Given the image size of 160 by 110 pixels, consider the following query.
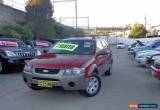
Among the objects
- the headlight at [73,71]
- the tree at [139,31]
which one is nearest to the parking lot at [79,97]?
the headlight at [73,71]

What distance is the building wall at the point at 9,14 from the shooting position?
28933 millimetres

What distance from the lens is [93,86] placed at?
7973 millimetres

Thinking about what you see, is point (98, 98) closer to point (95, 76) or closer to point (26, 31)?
point (95, 76)

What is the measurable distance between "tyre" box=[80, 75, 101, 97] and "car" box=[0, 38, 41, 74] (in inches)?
196

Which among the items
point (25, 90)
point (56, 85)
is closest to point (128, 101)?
point (56, 85)

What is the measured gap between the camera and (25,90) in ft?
28.7

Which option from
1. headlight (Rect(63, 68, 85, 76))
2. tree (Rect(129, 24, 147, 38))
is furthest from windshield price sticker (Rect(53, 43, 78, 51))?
tree (Rect(129, 24, 147, 38))

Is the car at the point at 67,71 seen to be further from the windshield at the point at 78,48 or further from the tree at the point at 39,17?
the tree at the point at 39,17

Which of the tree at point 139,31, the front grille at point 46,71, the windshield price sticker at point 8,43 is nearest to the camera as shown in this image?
the front grille at point 46,71

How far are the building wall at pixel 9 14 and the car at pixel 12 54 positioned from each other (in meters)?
15.7

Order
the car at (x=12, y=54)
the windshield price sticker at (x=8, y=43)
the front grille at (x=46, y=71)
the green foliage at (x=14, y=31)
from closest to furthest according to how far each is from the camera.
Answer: the front grille at (x=46, y=71), the car at (x=12, y=54), the windshield price sticker at (x=8, y=43), the green foliage at (x=14, y=31)

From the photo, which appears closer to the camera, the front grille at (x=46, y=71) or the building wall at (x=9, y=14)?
the front grille at (x=46, y=71)

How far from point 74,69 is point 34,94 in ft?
4.96

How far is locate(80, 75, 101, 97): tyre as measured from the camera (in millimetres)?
7750
